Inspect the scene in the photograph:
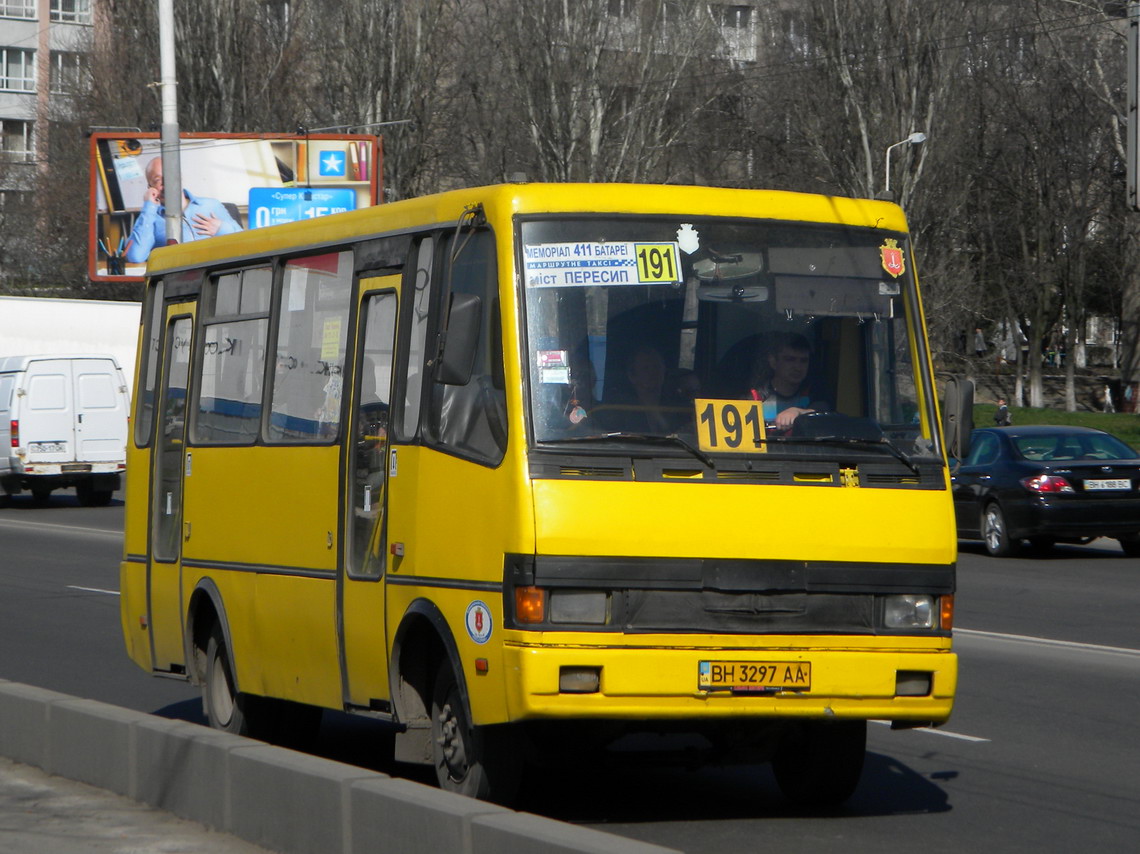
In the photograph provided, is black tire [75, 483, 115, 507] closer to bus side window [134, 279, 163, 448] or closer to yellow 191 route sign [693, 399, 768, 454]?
bus side window [134, 279, 163, 448]

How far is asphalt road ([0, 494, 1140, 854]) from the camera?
6945 millimetres

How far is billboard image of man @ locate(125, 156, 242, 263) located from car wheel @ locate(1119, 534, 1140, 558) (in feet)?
85.1

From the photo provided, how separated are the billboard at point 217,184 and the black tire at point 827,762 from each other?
34.6 metres

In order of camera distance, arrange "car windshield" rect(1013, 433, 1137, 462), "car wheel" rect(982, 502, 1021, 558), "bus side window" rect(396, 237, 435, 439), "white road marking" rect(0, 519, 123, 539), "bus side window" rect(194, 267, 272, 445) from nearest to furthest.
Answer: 1. "bus side window" rect(396, 237, 435, 439)
2. "bus side window" rect(194, 267, 272, 445)
3. "car wheel" rect(982, 502, 1021, 558)
4. "car windshield" rect(1013, 433, 1137, 462)
5. "white road marking" rect(0, 519, 123, 539)

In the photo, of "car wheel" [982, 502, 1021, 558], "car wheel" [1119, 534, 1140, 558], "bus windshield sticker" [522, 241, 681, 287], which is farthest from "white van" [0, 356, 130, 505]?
"bus windshield sticker" [522, 241, 681, 287]

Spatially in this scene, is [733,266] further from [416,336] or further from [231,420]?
[231,420]

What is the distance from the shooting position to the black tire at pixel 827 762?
24.0ft

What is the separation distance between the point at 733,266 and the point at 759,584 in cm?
124

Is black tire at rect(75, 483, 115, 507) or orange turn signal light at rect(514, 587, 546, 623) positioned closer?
orange turn signal light at rect(514, 587, 546, 623)

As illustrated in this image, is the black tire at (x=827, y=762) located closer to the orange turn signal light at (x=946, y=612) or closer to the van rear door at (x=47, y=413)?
the orange turn signal light at (x=946, y=612)

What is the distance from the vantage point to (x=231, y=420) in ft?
29.3

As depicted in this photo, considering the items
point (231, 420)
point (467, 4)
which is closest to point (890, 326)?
point (231, 420)

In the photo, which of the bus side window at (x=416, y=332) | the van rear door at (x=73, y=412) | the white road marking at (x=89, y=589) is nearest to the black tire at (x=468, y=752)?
the bus side window at (x=416, y=332)

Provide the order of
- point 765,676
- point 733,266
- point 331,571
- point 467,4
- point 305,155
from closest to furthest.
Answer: point 765,676, point 733,266, point 331,571, point 305,155, point 467,4
